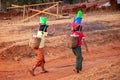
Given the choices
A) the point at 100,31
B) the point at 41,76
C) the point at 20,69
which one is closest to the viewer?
the point at 41,76

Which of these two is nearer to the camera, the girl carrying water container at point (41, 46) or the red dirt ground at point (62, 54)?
the red dirt ground at point (62, 54)

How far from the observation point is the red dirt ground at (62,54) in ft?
36.2

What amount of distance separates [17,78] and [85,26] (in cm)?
929

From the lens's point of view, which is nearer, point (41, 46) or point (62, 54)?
point (41, 46)

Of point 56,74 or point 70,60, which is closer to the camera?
point 56,74

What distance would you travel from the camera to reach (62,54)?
642 inches

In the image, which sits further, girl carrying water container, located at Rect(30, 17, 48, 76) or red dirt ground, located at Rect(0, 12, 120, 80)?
girl carrying water container, located at Rect(30, 17, 48, 76)

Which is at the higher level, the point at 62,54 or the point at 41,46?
the point at 41,46

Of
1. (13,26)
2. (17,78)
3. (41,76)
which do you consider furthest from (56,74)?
(13,26)

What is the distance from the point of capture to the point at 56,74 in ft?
41.4

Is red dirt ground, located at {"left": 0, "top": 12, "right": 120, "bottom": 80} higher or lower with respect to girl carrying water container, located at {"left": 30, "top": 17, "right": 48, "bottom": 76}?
lower

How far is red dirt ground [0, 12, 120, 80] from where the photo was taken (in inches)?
434

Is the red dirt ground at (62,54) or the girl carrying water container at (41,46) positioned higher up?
the girl carrying water container at (41,46)

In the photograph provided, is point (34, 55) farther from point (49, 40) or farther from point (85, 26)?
point (85, 26)
